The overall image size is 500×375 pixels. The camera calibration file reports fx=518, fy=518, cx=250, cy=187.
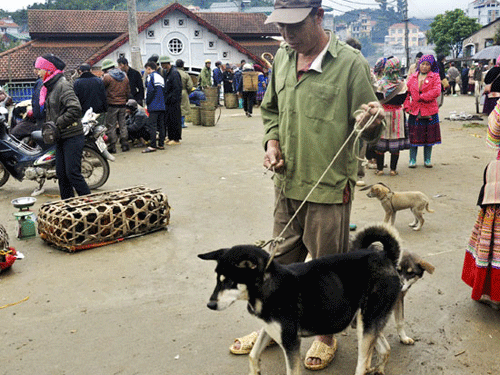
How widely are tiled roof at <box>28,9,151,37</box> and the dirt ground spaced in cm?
2352

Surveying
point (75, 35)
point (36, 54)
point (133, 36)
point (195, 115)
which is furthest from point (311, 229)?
point (75, 35)

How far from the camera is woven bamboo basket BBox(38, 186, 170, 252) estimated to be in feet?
18.1

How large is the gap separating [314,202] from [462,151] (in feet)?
27.9

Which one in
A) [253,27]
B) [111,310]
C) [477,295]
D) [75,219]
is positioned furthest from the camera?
[253,27]

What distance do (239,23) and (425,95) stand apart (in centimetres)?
2695

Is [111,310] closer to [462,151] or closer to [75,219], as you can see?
[75,219]

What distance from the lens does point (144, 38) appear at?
30266mm

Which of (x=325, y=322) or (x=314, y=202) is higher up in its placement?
(x=314, y=202)

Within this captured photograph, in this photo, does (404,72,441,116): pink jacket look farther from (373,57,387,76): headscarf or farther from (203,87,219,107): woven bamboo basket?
(203,87,219,107): woven bamboo basket

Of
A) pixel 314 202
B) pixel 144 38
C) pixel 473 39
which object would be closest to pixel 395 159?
pixel 314 202

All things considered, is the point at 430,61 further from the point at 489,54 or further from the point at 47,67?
the point at 489,54

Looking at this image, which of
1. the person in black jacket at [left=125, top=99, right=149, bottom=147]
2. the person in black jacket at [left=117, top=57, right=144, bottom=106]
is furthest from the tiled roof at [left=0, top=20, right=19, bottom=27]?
the person in black jacket at [left=125, top=99, right=149, bottom=147]

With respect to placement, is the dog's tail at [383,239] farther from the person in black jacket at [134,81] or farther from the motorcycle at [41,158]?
the person in black jacket at [134,81]

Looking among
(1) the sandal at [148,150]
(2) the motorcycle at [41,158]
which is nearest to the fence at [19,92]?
(1) the sandal at [148,150]
